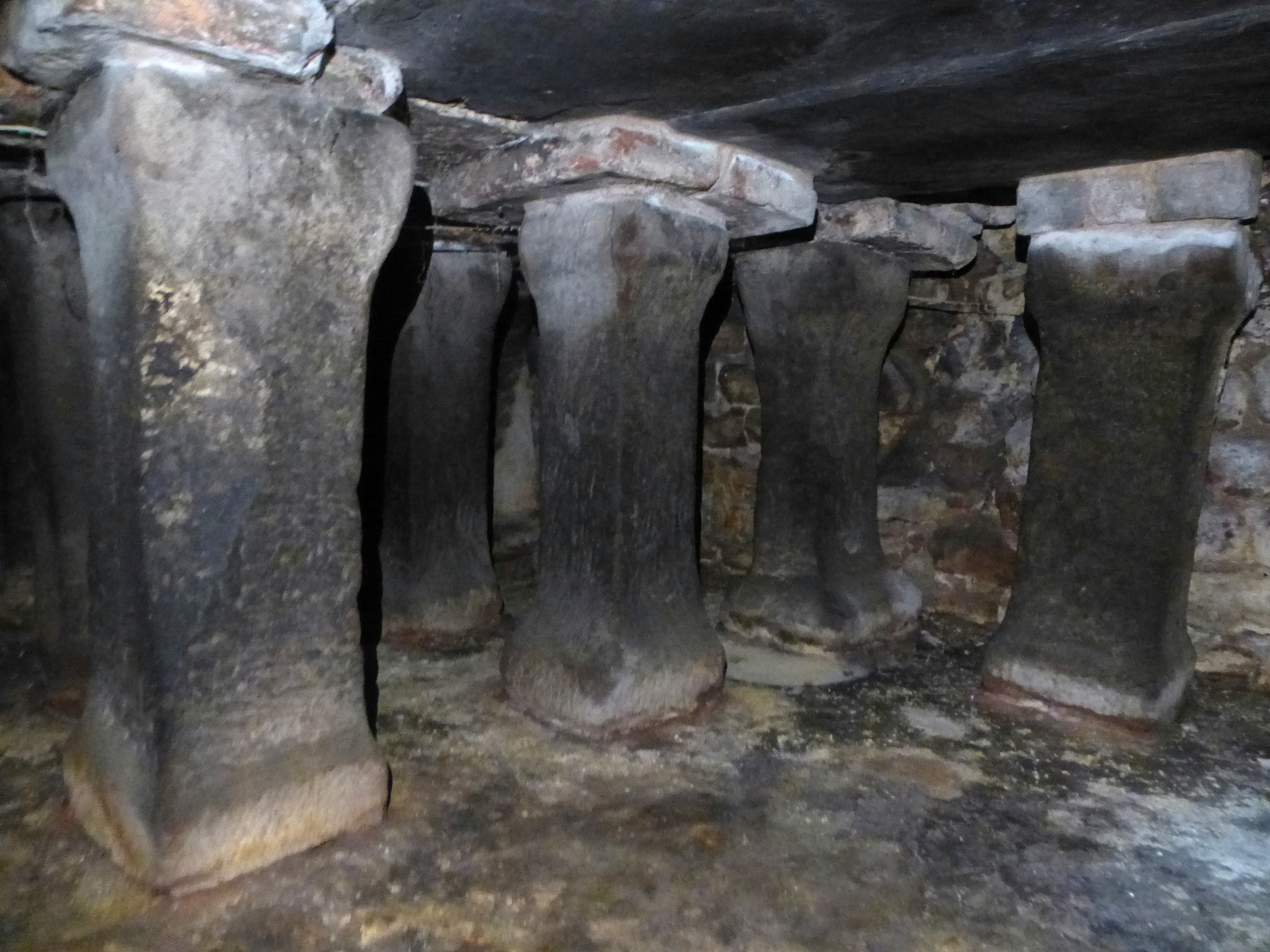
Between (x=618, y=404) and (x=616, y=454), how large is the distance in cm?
14

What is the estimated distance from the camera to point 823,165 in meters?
2.55

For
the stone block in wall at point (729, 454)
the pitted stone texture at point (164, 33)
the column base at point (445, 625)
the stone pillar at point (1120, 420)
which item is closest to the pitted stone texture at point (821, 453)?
the stone pillar at point (1120, 420)

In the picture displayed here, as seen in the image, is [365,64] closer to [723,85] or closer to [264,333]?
[264,333]

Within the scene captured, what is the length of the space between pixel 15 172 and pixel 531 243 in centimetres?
135

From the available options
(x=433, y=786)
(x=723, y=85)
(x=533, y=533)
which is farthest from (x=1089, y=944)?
(x=533, y=533)

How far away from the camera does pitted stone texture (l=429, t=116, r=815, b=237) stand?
2184mm

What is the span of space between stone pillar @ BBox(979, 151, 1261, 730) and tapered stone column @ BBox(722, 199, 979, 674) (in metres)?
0.57

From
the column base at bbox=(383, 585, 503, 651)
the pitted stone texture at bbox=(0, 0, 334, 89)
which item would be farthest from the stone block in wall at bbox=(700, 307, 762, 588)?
the pitted stone texture at bbox=(0, 0, 334, 89)

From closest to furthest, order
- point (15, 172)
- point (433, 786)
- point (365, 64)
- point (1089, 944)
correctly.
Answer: point (1089, 944)
point (365, 64)
point (433, 786)
point (15, 172)

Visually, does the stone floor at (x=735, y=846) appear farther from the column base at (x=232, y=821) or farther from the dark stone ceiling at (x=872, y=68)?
the dark stone ceiling at (x=872, y=68)

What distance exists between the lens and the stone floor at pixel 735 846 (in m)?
1.65

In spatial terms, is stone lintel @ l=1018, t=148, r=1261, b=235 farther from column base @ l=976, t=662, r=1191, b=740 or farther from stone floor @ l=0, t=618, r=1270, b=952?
stone floor @ l=0, t=618, r=1270, b=952

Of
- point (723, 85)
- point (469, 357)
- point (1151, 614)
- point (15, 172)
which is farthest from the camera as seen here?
point (469, 357)

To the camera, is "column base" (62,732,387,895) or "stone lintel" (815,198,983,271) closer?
"column base" (62,732,387,895)
